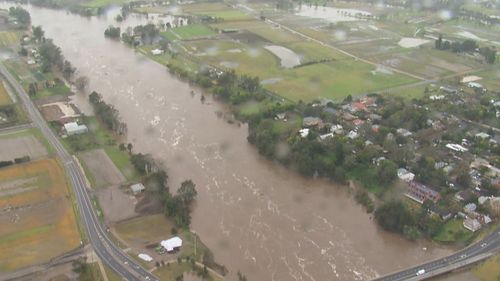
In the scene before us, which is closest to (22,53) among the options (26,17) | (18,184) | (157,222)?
(26,17)

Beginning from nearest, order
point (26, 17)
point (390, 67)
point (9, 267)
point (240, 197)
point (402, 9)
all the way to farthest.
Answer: point (9, 267) < point (240, 197) < point (390, 67) < point (26, 17) < point (402, 9)

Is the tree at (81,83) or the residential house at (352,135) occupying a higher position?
the tree at (81,83)

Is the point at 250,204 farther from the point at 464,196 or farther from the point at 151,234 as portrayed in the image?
the point at 464,196

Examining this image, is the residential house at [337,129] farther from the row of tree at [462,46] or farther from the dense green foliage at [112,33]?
the dense green foliage at [112,33]

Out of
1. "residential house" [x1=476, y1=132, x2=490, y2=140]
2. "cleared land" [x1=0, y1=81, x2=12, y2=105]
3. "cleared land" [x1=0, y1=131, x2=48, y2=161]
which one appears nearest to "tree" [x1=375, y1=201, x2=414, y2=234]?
"residential house" [x1=476, y1=132, x2=490, y2=140]

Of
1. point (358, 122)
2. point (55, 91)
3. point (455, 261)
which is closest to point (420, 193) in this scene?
point (455, 261)

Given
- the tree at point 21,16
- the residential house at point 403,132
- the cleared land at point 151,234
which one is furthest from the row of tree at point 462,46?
the tree at point 21,16

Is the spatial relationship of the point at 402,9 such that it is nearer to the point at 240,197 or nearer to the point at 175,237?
the point at 240,197
